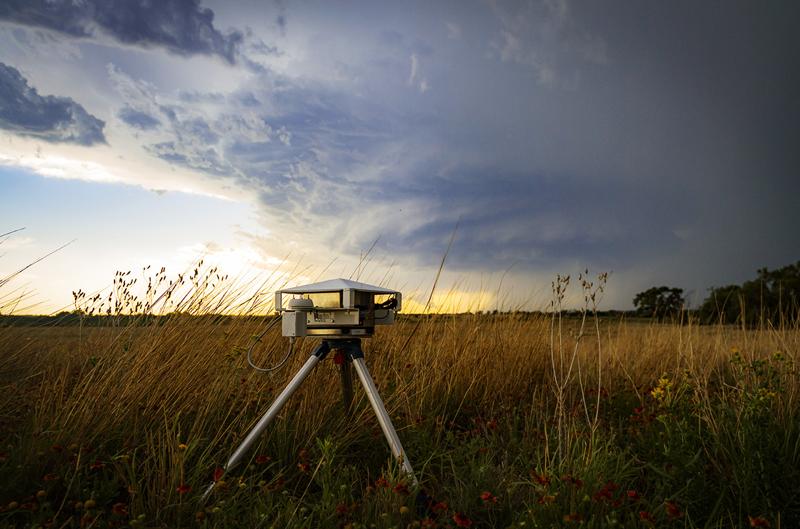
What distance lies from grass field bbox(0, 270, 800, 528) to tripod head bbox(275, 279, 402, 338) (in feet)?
2.02

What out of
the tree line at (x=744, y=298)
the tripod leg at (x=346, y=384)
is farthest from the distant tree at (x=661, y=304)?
the tripod leg at (x=346, y=384)

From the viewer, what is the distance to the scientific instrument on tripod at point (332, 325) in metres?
2.91

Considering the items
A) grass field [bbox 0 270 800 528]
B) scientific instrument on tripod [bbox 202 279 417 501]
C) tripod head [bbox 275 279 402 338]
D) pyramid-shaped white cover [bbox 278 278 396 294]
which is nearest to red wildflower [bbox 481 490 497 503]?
grass field [bbox 0 270 800 528]

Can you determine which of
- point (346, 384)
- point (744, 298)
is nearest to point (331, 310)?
point (346, 384)

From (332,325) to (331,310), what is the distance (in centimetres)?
8

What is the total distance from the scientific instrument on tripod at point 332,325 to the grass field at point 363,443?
277 millimetres

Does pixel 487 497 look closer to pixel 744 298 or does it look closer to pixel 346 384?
pixel 346 384

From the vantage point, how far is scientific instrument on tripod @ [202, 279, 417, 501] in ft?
9.53

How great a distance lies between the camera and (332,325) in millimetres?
3012

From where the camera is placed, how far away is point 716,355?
614cm

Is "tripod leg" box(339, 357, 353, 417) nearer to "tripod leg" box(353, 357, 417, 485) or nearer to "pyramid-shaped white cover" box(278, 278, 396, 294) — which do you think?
"tripod leg" box(353, 357, 417, 485)

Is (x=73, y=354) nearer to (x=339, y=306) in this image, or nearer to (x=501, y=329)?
(x=339, y=306)

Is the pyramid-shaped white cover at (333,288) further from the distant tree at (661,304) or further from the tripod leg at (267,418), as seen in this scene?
the distant tree at (661,304)

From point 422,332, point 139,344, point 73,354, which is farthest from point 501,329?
point 73,354
